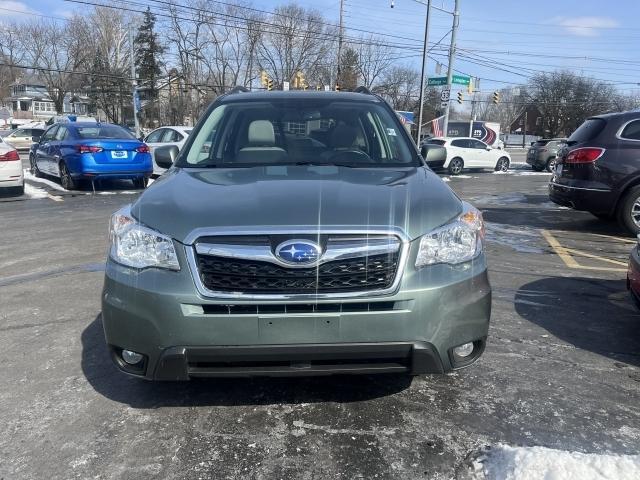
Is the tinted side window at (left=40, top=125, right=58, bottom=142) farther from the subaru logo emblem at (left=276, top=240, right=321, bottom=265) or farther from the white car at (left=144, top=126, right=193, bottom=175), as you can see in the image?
the subaru logo emblem at (left=276, top=240, right=321, bottom=265)

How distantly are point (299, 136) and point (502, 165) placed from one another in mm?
22643

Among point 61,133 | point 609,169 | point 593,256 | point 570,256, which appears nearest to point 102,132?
point 61,133

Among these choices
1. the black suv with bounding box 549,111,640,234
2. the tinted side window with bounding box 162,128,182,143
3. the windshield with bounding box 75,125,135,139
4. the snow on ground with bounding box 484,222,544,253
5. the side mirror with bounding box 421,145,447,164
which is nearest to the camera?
the side mirror with bounding box 421,145,447,164

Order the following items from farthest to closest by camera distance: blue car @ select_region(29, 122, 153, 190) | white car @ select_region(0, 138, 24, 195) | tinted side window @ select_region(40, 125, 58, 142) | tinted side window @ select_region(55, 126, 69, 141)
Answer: tinted side window @ select_region(40, 125, 58, 142) < tinted side window @ select_region(55, 126, 69, 141) < blue car @ select_region(29, 122, 153, 190) < white car @ select_region(0, 138, 24, 195)

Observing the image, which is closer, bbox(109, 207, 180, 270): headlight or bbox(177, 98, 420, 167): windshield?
bbox(109, 207, 180, 270): headlight

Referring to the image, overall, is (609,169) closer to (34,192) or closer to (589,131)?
(589,131)

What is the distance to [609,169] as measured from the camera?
7.79m

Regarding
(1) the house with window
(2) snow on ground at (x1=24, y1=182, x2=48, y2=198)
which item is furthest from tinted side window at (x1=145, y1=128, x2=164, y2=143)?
(1) the house with window

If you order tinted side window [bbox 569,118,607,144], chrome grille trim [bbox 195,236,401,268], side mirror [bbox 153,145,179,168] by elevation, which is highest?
tinted side window [bbox 569,118,607,144]

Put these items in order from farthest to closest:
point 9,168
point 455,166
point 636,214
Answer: point 455,166 → point 9,168 → point 636,214

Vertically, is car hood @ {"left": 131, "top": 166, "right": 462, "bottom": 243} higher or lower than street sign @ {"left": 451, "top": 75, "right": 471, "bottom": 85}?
lower

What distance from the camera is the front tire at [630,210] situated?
7754 mm

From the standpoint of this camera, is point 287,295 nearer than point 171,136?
Yes

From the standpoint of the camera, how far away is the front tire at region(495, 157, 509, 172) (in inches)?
965
